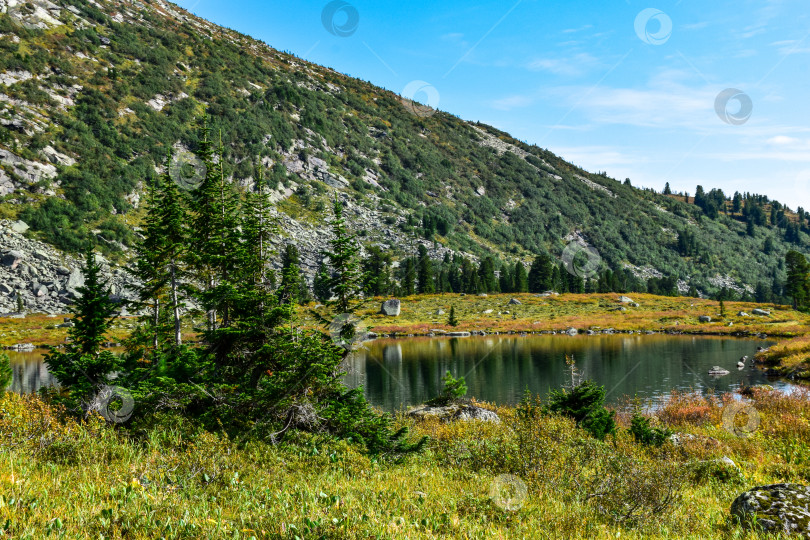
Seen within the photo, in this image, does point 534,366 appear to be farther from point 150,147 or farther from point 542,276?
point 150,147

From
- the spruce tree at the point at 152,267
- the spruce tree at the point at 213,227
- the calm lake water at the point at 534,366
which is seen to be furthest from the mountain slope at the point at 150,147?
the spruce tree at the point at 213,227

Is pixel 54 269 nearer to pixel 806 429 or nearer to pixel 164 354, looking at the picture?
pixel 164 354

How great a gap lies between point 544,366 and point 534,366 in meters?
0.92

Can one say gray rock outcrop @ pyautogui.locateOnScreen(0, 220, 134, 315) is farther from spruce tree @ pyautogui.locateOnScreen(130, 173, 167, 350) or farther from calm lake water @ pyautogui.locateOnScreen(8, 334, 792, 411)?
spruce tree @ pyautogui.locateOnScreen(130, 173, 167, 350)

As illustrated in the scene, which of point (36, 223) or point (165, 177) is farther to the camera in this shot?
point (36, 223)

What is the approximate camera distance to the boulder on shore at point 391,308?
9456 centimetres

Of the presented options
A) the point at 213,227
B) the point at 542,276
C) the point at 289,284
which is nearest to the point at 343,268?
the point at 289,284

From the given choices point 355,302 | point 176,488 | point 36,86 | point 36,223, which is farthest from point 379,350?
point 36,86

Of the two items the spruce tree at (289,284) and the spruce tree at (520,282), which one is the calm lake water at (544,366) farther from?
the spruce tree at (520,282)

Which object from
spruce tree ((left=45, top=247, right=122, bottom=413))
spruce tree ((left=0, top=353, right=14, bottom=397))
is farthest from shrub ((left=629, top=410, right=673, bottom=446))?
spruce tree ((left=0, top=353, right=14, bottom=397))

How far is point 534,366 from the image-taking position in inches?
1700

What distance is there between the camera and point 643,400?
28.0 m

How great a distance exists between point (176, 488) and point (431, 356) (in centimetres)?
4654

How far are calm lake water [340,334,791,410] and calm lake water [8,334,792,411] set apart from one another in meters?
0.07
